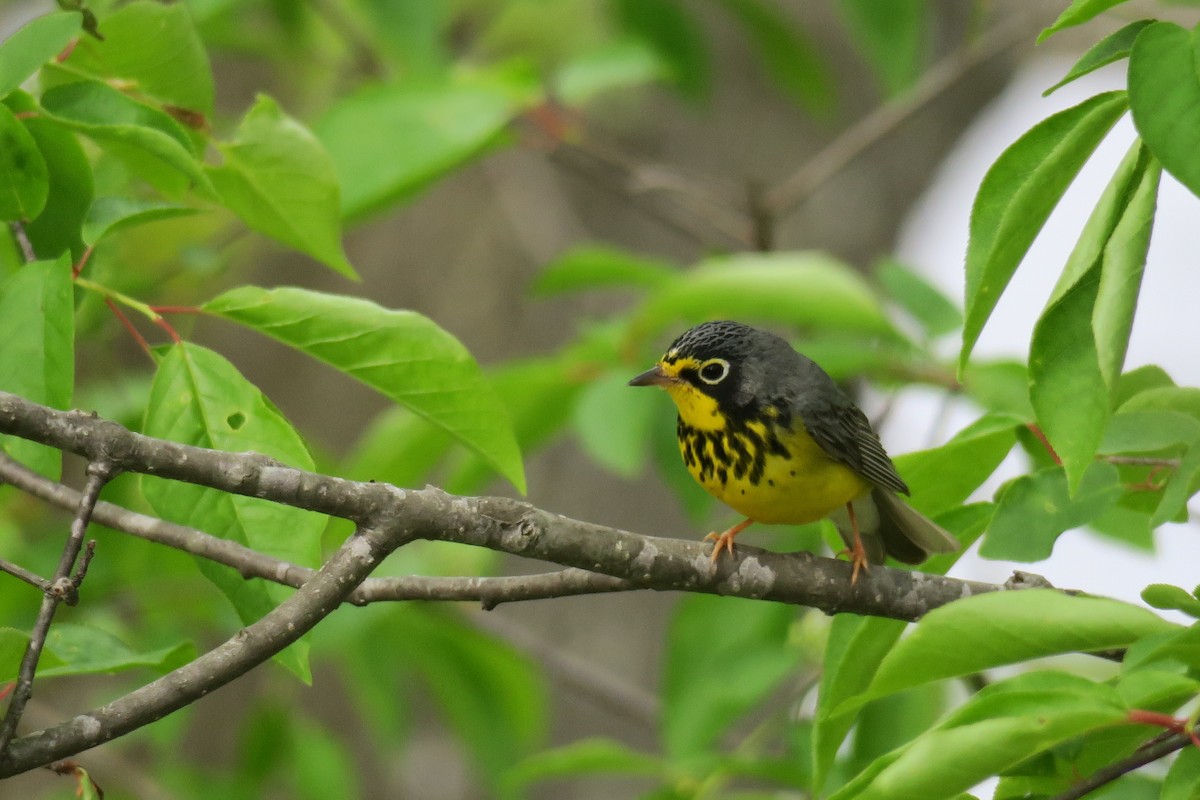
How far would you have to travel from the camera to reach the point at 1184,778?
5.26 ft

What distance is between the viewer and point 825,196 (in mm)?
6688

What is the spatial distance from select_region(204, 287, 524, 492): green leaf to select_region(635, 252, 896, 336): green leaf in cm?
125

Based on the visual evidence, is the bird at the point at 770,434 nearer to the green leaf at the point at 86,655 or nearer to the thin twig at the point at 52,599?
the green leaf at the point at 86,655

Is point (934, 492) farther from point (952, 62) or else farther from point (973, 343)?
point (952, 62)

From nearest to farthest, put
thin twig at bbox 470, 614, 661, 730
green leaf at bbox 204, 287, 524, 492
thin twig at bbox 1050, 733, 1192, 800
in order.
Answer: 1. thin twig at bbox 1050, 733, 1192, 800
2. green leaf at bbox 204, 287, 524, 492
3. thin twig at bbox 470, 614, 661, 730

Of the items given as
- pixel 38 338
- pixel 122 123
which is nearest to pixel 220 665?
pixel 38 338

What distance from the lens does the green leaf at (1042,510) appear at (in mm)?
2068

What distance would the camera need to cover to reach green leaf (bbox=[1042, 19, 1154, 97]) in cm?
161

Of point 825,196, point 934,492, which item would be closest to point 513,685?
point 934,492

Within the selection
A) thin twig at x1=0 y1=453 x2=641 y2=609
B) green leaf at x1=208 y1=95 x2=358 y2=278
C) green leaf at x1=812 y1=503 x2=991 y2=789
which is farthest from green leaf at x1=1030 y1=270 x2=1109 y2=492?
green leaf at x1=208 y1=95 x2=358 y2=278

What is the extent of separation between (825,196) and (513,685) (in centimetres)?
322

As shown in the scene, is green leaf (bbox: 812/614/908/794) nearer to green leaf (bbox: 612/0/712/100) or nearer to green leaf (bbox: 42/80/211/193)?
green leaf (bbox: 42/80/211/193)

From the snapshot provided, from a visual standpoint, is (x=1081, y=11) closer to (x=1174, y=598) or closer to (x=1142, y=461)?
(x=1174, y=598)

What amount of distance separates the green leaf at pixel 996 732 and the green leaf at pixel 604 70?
2.91 metres
